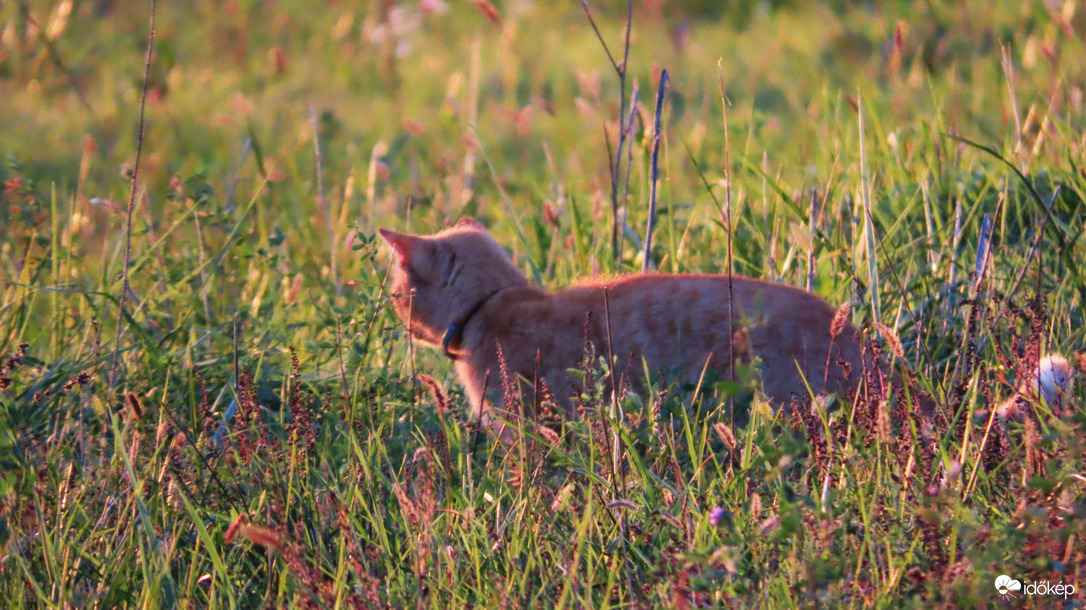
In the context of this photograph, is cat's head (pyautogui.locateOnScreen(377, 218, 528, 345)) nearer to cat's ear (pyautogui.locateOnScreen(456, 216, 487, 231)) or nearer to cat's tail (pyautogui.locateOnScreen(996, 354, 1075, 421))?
cat's ear (pyautogui.locateOnScreen(456, 216, 487, 231))

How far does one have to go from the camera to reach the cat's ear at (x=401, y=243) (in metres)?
3.27

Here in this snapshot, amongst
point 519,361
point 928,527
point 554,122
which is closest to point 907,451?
point 928,527

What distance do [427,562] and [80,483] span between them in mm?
1022

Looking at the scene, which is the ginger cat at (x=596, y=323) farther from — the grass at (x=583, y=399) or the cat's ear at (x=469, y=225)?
the grass at (x=583, y=399)

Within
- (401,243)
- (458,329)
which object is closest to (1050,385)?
(458,329)

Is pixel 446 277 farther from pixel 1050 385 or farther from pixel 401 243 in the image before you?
pixel 1050 385

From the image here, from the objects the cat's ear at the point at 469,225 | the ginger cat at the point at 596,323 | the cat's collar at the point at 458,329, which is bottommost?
the cat's collar at the point at 458,329

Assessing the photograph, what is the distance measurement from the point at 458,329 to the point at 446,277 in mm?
188

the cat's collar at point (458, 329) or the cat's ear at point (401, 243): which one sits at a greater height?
the cat's ear at point (401, 243)

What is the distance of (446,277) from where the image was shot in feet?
11.4

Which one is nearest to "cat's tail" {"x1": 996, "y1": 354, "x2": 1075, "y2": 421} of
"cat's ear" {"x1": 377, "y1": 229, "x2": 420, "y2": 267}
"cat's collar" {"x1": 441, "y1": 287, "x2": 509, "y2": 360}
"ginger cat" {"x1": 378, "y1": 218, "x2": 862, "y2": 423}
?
"ginger cat" {"x1": 378, "y1": 218, "x2": 862, "y2": 423}

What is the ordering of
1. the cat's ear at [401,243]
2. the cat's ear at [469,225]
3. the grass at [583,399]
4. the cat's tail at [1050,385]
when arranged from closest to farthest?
the grass at [583,399]
the cat's tail at [1050,385]
the cat's ear at [401,243]
the cat's ear at [469,225]

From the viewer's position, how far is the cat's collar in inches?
133

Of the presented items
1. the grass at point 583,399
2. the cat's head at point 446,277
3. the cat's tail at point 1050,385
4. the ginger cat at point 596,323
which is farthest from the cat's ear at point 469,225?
the cat's tail at point 1050,385
